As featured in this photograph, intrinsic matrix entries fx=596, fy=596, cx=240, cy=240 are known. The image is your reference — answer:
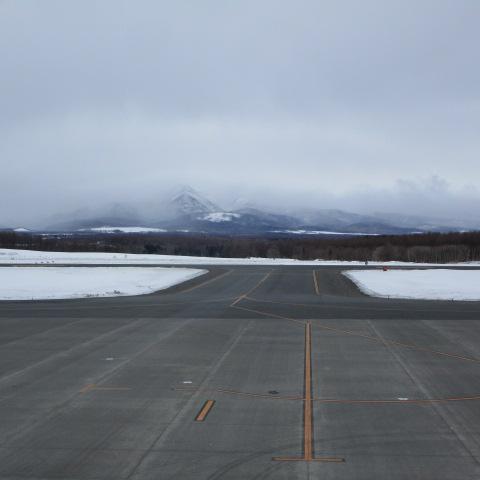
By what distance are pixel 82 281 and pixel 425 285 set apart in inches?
1060

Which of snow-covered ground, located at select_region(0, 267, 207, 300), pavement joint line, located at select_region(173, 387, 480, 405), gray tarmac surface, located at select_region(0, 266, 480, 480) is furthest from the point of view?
snow-covered ground, located at select_region(0, 267, 207, 300)

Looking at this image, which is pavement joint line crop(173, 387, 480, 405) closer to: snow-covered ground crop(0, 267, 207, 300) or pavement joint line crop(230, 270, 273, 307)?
pavement joint line crop(230, 270, 273, 307)

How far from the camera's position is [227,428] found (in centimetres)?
1032

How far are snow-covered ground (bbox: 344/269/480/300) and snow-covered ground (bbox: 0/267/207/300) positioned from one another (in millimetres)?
15495

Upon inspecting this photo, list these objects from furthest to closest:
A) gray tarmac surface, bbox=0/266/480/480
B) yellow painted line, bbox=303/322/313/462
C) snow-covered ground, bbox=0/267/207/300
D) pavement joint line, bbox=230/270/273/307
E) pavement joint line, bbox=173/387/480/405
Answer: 1. snow-covered ground, bbox=0/267/207/300
2. pavement joint line, bbox=230/270/273/307
3. pavement joint line, bbox=173/387/480/405
4. yellow painted line, bbox=303/322/313/462
5. gray tarmac surface, bbox=0/266/480/480

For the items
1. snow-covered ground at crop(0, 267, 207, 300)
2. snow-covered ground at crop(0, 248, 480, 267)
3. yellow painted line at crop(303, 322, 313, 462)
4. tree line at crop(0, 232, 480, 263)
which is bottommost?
snow-covered ground at crop(0, 267, 207, 300)

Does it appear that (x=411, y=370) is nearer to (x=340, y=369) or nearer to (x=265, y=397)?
(x=340, y=369)

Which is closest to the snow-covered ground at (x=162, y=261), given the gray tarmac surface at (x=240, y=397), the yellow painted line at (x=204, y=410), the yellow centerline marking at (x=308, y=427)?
the gray tarmac surface at (x=240, y=397)

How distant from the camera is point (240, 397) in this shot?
12500mm

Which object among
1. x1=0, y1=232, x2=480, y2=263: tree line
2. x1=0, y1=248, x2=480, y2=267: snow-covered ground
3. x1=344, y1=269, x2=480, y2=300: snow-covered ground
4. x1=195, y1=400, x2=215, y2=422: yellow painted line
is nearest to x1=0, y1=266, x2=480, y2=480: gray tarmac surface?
x1=195, y1=400, x2=215, y2=422: yellow painted line

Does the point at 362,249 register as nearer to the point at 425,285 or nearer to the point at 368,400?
the point at 425,285

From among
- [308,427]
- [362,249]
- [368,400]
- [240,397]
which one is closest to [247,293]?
[240,397]

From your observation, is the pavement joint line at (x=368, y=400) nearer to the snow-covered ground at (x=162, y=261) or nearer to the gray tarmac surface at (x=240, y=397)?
the gray tarmac surface at (x=240, y=397)

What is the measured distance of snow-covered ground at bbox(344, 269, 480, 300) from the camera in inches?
1471
